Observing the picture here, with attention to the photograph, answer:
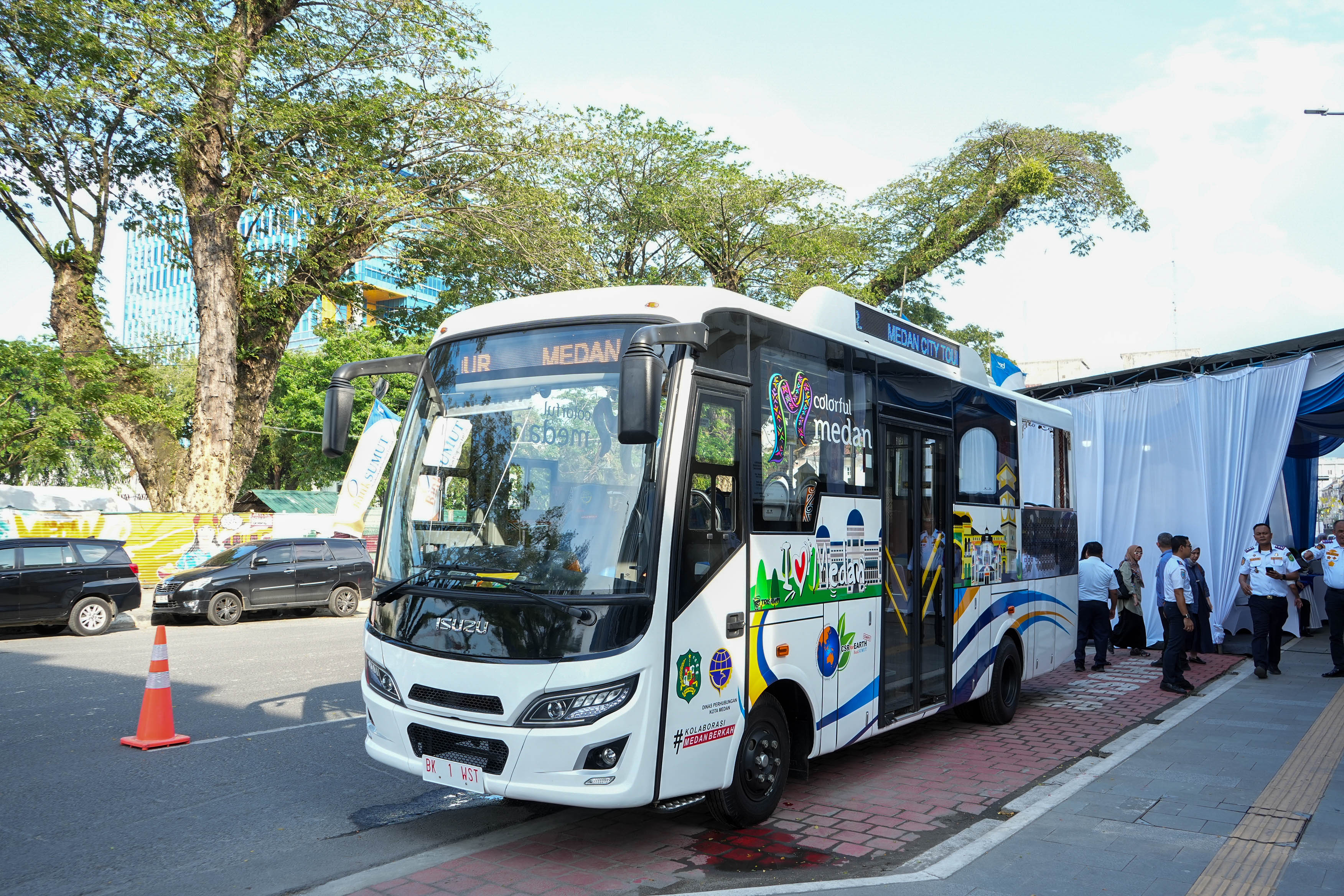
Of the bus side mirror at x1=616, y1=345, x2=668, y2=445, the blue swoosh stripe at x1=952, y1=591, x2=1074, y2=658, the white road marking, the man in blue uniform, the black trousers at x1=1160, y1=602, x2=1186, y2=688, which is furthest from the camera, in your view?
the man in blue uniform

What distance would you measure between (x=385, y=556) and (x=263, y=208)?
59.7 ft

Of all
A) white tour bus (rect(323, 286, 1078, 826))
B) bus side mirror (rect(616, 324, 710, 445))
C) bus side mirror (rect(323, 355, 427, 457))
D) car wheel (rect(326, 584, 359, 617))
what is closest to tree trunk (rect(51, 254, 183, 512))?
car wheel (rect(326, 584, 359, 617))

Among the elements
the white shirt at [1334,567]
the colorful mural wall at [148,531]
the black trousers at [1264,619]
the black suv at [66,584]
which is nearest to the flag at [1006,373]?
the black trousers at [1264,619]

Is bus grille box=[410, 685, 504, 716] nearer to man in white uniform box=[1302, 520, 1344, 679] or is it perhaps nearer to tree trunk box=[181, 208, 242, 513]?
man in white uniform box=[1302, 520, 1344, 679]

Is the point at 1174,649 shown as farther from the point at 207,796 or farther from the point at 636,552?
the point at 207,796

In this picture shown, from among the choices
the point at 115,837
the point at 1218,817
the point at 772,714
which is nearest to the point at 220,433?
the point at 115,837

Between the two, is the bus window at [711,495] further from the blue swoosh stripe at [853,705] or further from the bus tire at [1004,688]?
the bus tire at [1004,688]

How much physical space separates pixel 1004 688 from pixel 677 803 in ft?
17.1

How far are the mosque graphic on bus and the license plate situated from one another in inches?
99.1

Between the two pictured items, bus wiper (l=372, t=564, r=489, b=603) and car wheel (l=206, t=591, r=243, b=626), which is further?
car wheel (l=206, t=591, r=243, b=626)

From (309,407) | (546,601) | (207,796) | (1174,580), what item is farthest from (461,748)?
A: (309,407)

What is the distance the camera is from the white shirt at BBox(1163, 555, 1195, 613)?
37.1 feet

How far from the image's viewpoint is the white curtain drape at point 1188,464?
13.8 m

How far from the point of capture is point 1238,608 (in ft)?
48.7
